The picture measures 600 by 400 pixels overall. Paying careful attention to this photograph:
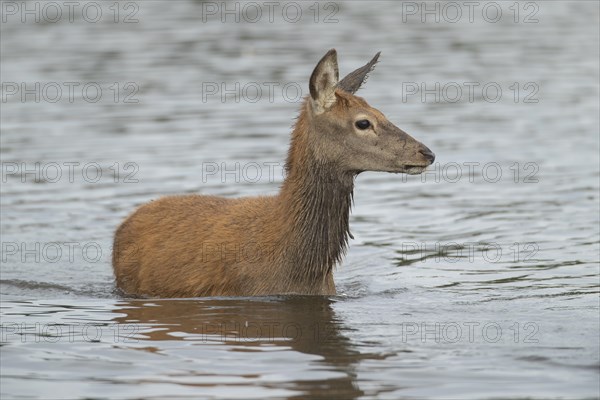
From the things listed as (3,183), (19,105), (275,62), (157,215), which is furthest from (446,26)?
(157,215)

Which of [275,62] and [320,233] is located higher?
[275,62]

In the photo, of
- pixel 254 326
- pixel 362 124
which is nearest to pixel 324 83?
pixel 362 124

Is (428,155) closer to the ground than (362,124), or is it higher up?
closer to the ground

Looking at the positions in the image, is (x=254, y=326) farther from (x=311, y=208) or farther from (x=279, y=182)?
(x=279, y=182)

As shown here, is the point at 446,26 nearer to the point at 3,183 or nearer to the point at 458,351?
the point at 3,183

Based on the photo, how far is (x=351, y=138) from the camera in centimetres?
1142

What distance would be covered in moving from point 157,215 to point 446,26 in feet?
65.2

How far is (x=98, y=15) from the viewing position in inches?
1331

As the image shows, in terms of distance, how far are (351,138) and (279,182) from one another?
21.1 ft

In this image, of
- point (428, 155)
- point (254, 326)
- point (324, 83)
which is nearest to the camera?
point (254, 326)

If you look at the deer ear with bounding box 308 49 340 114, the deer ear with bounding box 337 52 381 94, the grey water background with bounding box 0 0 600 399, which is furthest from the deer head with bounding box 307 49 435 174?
the grey water background with bounding box 0 0 600 399

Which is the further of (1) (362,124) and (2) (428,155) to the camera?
(1) (362,124)

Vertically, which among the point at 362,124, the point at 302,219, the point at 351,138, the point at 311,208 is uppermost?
the point at 362,124

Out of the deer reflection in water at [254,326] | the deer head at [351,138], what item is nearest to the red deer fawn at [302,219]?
the deer head at [351,138]
